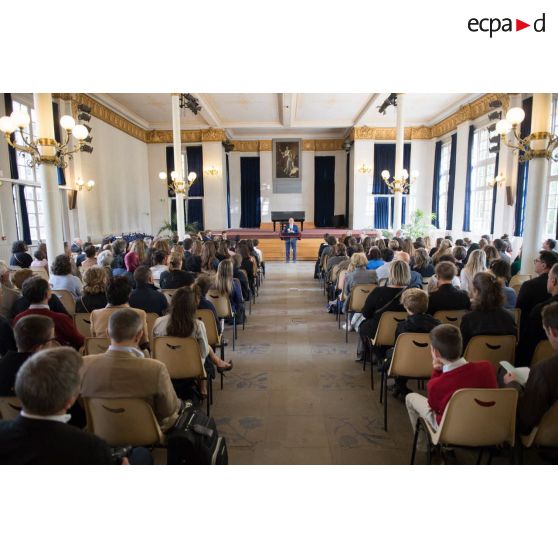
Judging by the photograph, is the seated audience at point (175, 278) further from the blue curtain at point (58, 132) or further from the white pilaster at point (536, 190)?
the blue curtain at point (58, 132)

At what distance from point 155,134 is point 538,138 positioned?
15483 millimetres

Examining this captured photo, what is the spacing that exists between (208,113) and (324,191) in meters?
7.46

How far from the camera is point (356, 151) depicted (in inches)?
673

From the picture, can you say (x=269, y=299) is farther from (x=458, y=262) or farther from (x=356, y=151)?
(x=356, y=151)


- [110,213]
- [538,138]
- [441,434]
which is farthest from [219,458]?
[110,213]

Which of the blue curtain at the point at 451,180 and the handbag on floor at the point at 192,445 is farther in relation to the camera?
the blue curtain at the point at 451,180

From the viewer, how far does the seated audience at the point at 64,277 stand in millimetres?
4609

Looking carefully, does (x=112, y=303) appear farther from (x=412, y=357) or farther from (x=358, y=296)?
(x=358, y=296)

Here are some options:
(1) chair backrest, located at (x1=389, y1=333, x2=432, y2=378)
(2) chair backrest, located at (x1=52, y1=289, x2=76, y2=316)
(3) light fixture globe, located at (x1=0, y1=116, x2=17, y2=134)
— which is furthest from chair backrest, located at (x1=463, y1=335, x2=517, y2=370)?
(3) light fixture globe, located at (x1=0, y1=116, x2=17, y2=134)

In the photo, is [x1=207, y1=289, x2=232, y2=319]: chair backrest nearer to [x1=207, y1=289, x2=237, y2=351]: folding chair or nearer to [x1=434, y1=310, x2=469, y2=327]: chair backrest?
[x1=207, y1=289, x2=237, y2=351]: folding chair

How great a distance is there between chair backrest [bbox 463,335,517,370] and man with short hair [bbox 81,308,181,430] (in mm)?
2052

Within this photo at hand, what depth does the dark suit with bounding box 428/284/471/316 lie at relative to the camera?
377cm

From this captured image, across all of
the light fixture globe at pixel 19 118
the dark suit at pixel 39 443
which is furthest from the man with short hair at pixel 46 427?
the light fixture globe at pixel 19 118

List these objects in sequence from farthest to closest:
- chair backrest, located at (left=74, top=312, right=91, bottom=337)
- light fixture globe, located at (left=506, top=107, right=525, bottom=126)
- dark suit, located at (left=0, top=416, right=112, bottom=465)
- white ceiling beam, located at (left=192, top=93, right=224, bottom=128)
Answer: white ceiling beam, located at (left=192, top=93, right=224, bottom=128) < light fixture globe, located at (left=506, top=107, right=525, bottom=126) < chair backrest, located at (left=74, top=312, right=91, bottom=337) < dark suit, located at (left=0, top=416, right=112, bottom=465)
